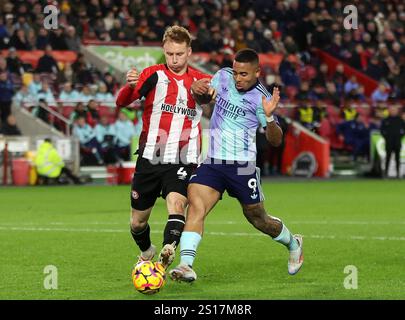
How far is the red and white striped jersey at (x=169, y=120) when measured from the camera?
10609mm

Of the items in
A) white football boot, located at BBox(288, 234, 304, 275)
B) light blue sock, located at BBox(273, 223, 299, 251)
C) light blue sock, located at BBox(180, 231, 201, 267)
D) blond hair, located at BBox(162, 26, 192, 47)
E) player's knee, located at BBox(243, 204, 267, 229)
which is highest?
blond hair, located at BBox(162, 26, 192, 47)

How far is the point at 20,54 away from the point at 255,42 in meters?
7.94

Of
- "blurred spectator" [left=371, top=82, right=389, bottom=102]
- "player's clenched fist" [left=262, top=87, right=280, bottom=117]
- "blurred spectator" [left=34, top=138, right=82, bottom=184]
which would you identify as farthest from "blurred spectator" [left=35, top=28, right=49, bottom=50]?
"player's clenched fist" [left=262, top=87, right=280, bottom=117]

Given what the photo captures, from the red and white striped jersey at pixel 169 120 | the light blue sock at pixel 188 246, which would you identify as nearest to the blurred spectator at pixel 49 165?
the red and white striped jersey at pixel 169 120

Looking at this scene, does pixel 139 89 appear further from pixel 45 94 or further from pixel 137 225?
pixel 45 94

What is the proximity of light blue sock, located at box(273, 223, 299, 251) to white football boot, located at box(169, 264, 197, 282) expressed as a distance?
143 cm

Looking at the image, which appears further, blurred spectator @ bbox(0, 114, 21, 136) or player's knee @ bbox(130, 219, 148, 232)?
blurred spectator @ bbox(0, 114, 21, 136)

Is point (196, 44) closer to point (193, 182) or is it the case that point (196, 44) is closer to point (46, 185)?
point (46, 185)

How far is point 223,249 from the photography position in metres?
13.2

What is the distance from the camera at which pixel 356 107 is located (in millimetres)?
32875

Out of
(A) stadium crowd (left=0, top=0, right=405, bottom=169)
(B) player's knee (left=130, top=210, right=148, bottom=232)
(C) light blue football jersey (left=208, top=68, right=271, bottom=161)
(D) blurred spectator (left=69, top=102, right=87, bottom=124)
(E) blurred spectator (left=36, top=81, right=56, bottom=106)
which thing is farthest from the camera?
(A) stadium crowd (left=0, top=0, right=405, bottom=169)

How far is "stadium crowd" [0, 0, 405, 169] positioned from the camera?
97.0 ft

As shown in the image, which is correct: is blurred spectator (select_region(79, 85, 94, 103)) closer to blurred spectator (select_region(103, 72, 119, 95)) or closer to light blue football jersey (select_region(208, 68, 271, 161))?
blurred spectator (select_region(103, 72, 119, 95))

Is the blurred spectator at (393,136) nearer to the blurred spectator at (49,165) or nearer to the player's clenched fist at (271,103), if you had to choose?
the blurred spectator at (49,165)
